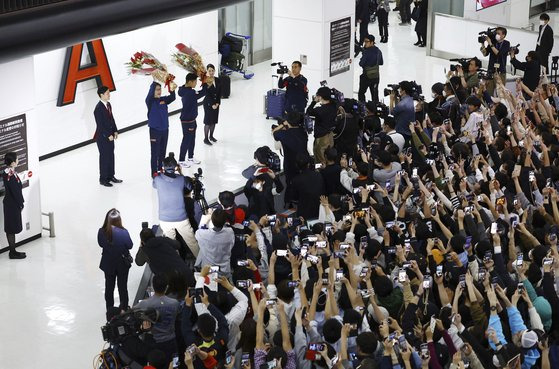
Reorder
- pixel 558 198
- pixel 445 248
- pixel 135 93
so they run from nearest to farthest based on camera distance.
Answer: pixel 445 248
pixel 558 198
pixel 135 93

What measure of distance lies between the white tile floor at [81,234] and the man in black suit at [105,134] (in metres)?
0.26

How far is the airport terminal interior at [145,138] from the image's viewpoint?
8578 mm

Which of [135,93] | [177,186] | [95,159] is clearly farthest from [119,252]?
[135,93]

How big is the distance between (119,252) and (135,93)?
22.2 feet

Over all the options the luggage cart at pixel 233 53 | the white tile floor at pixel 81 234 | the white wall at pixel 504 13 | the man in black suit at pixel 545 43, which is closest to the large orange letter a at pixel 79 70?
the white tile floor at pixel 81 234

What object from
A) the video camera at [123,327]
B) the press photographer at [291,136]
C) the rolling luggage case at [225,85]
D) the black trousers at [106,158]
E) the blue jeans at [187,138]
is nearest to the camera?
the video camera at [123,327]

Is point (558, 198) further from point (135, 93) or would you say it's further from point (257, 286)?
point (135, 93)

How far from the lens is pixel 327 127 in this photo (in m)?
11.9

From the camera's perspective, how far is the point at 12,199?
1015 centimetres

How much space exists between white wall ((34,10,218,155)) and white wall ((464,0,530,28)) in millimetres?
6740

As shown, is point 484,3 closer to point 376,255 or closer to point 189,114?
point 189,114

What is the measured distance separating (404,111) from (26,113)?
4809 millimetres

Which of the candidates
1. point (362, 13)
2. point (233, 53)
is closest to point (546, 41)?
point (362, 13)

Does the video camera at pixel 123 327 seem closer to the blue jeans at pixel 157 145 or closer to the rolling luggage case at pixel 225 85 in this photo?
the blue jeans at pixel 157 145
